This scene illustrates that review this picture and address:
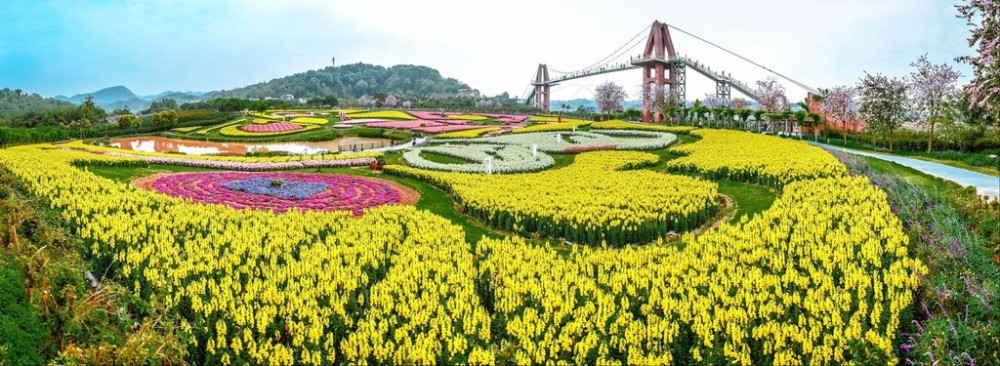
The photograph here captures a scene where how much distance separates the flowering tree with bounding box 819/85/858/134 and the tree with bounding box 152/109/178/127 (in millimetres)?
48328

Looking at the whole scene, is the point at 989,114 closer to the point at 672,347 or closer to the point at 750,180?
the point at 750,180

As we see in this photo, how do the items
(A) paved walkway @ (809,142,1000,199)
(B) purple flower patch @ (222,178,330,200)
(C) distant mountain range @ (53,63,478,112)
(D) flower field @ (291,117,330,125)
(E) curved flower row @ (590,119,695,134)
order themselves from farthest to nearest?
(C) distant mountain range @ (53,63,478,112), (D) flower field @ (291,117,330,125), (E) curved flower row @ (590,119,695,134), (B) purple flower patch @ (222,178,330,200), (A) paved walkway @ (809,142,1000,199)

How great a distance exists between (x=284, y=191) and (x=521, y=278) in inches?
444

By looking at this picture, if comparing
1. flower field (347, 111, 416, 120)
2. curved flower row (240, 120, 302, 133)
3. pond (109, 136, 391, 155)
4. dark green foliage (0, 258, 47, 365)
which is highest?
flower field (347, 111, 416, 120)

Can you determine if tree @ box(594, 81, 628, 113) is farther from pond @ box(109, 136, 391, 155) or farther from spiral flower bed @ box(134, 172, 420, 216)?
spiral flower bed @ box(134, 172, 420, 216)

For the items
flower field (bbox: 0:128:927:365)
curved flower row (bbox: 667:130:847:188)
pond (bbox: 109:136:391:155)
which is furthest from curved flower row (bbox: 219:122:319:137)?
curved flower row (bbox: 667:130:847:188)

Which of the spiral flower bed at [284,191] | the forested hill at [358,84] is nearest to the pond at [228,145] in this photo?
the spiral flower bed at [284,191]

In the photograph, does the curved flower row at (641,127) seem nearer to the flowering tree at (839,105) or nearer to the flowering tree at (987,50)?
the flowering tree at (839,105)

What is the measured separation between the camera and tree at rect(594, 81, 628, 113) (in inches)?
3054

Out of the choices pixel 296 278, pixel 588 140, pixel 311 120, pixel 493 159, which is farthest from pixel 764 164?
pixel 311 120

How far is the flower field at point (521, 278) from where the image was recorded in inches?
262

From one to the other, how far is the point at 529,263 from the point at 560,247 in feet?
11.5

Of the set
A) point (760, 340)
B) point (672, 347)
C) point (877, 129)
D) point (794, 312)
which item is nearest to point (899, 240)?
point (794, 312)

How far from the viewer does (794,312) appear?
746cm
